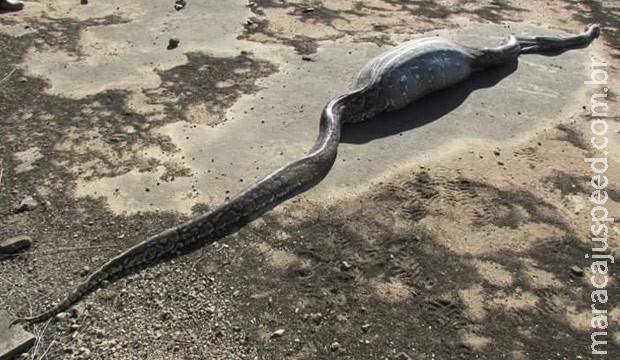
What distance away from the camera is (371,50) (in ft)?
35.1

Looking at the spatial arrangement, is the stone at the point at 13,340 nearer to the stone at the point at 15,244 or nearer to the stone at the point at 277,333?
the stone at the point at 15,244

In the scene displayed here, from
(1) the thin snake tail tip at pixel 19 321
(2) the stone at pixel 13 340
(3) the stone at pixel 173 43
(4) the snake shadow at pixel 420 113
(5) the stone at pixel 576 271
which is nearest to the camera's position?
(2) the stone at pixel 13 340

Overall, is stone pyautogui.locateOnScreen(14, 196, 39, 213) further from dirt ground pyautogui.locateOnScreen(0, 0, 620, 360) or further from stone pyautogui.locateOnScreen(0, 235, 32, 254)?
stone pyautogui.locateOnScreen(0, 235, 32, 254)

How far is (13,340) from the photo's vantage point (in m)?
5.11

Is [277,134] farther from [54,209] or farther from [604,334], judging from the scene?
[604,334]

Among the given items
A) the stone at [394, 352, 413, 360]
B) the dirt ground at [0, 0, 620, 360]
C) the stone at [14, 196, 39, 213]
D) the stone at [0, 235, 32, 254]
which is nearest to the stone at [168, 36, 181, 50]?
the dirt ground at [0, 0, 620, 360]

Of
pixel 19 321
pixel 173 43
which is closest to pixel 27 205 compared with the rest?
pixel 19 321

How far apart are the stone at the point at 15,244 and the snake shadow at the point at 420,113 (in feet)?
13.1

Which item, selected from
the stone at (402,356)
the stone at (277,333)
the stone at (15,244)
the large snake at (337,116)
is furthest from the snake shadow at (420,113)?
the stone at (15,244)

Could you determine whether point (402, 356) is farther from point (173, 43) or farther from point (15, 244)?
point (173, 43)

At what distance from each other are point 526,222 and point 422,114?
2672mm

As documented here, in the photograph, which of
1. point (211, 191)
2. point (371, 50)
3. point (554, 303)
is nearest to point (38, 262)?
point (211, 191)

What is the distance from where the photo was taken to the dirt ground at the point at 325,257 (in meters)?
5.28

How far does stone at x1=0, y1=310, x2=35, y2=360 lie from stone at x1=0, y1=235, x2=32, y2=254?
942mm
